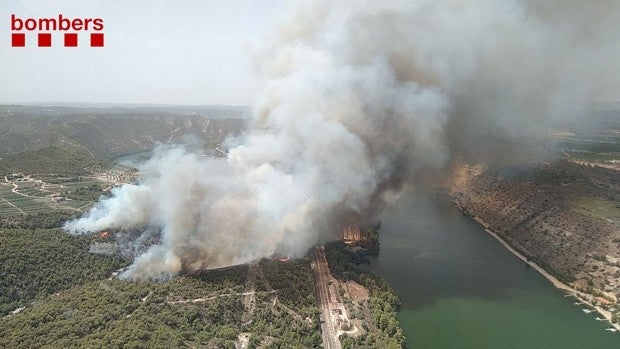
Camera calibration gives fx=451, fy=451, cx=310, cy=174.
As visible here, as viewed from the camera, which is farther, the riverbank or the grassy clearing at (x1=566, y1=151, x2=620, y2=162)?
the grassy clearing at (x1=566, y1=151, x2=620, y2=162)

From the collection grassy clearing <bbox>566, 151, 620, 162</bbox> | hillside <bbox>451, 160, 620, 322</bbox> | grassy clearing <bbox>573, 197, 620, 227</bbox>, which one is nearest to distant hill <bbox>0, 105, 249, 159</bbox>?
hillside <bbox>451, 160, 620, 322</bbox>

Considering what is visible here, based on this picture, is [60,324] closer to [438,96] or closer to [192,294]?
[192,294]

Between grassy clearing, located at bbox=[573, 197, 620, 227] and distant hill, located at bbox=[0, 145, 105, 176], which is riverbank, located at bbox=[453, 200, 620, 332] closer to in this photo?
grassy clearing, located at bbox=[573, 197, 620, 227]

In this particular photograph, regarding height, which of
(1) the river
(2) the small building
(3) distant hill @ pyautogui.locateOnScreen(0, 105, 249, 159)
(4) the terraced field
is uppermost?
(3) distant hill @ pyautogui.locateOnScreen(0, 105, 249, 159)

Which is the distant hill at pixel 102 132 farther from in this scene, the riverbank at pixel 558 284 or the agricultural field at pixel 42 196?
the riverbank at pixel 558 284

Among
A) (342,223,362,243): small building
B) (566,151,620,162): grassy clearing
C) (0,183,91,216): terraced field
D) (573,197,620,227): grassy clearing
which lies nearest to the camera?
(573,197,620,227): grassy clearing

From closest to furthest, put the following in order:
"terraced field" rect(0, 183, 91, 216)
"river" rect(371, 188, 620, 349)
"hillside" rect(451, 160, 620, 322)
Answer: "river" rect(371, 188, 620, 349), "hillside" rect(451, 160, 620, 322), "terraced field" rect(0, 183, 91, 216)

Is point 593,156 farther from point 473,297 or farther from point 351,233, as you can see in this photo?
point 473,297
